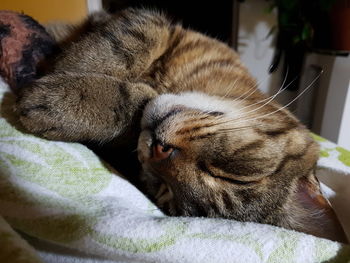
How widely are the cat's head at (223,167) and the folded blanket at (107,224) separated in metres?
0.11

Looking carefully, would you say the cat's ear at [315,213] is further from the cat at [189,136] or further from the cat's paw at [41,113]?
the cat's paw at [41,113]

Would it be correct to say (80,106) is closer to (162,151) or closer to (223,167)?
(162,151)

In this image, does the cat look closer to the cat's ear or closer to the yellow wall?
the cat's ear

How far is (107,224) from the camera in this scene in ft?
1.89

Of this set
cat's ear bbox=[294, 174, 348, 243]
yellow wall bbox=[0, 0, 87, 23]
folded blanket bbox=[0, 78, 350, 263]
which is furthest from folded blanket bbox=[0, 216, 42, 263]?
yellow wall bbox=[0, 0, 87, 23]

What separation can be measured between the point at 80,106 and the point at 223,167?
357 millimetres

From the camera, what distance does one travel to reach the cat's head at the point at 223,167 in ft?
2.51

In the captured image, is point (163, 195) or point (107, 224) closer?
point (107, 224)

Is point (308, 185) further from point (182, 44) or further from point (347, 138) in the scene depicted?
point (347, 138)

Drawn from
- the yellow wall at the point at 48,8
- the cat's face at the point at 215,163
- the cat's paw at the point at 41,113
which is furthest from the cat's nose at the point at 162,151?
the yellow wall at the point at 48,8

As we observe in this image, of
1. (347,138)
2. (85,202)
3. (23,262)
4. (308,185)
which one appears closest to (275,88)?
(347,138)

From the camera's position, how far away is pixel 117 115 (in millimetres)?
836

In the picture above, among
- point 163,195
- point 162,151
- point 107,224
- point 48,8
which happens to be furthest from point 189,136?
point 48,8

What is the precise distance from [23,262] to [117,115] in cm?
44
